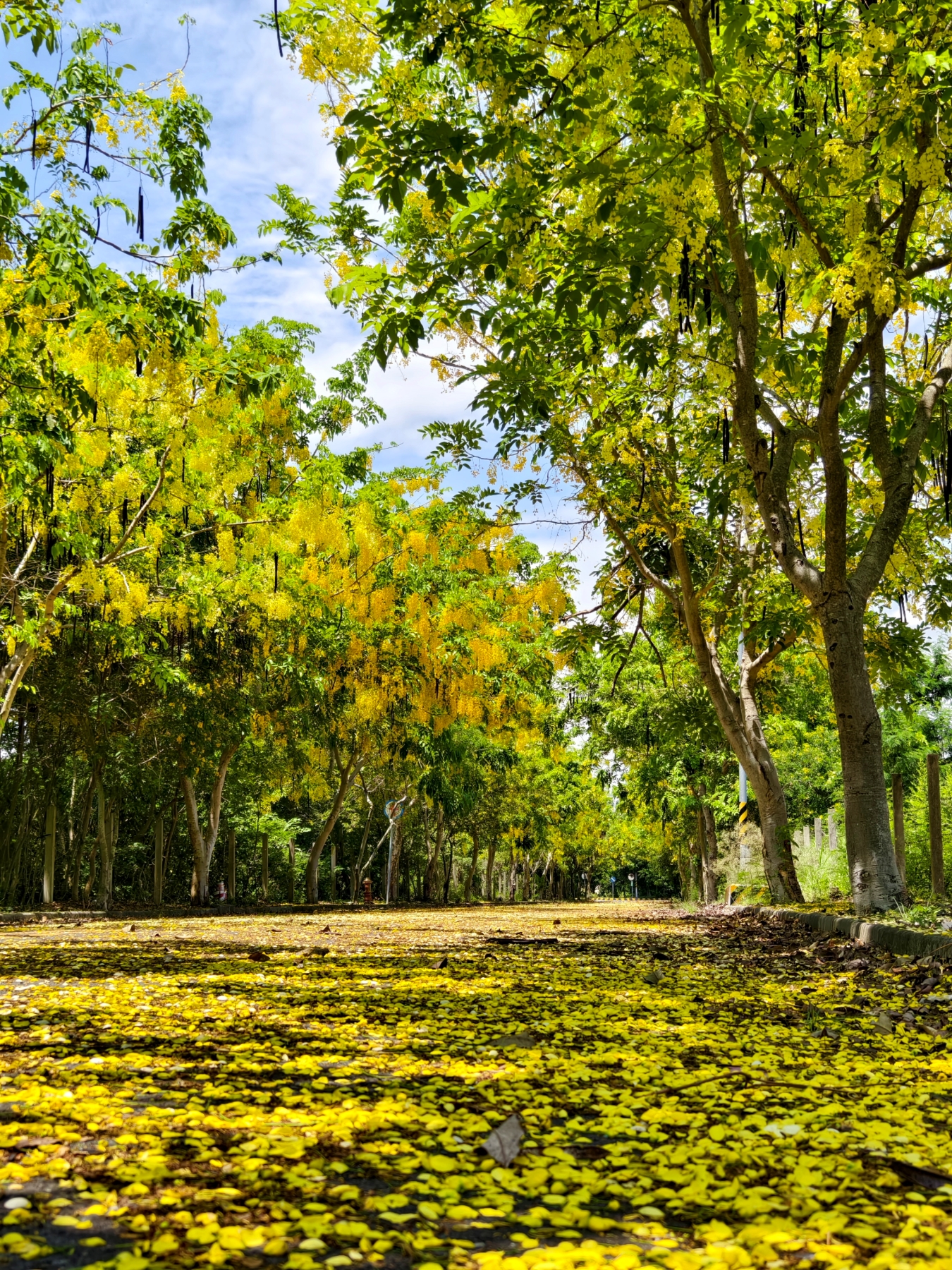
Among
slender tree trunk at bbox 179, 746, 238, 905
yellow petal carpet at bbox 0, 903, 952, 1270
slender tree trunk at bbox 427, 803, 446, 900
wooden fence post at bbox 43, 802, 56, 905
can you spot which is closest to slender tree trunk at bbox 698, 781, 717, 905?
slender tree trunk at bbox 427, 803, 446, 900

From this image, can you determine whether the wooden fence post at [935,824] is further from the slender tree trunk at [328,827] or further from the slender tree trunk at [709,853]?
the slender tree trunk at [328,827]

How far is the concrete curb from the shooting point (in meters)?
5.34

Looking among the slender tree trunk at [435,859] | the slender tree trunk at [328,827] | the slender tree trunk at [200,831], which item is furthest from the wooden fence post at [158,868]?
the slender tree trunk at [435,859]

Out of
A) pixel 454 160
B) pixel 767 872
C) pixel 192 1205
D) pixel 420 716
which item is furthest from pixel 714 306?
pixel 420 716

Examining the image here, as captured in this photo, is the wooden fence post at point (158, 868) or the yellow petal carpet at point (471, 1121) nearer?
the yellow petal carpet at point (471, 1121)

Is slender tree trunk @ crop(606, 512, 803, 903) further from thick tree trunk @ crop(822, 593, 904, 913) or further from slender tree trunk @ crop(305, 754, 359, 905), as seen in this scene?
slender tree trunk @ crop(305, 754, 359, 905)

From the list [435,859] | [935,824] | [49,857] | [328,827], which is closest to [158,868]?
[328,827]

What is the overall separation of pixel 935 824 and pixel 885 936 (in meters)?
4.71

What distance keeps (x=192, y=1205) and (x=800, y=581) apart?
6366mm

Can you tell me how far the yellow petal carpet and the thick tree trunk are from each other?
62.3 inches

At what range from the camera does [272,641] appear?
1447 centimetres

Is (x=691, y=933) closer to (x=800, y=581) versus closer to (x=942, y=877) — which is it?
(x=942, y=877)

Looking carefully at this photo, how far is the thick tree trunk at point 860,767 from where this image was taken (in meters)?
6.95

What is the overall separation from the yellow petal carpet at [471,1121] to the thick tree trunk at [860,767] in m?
1.58
